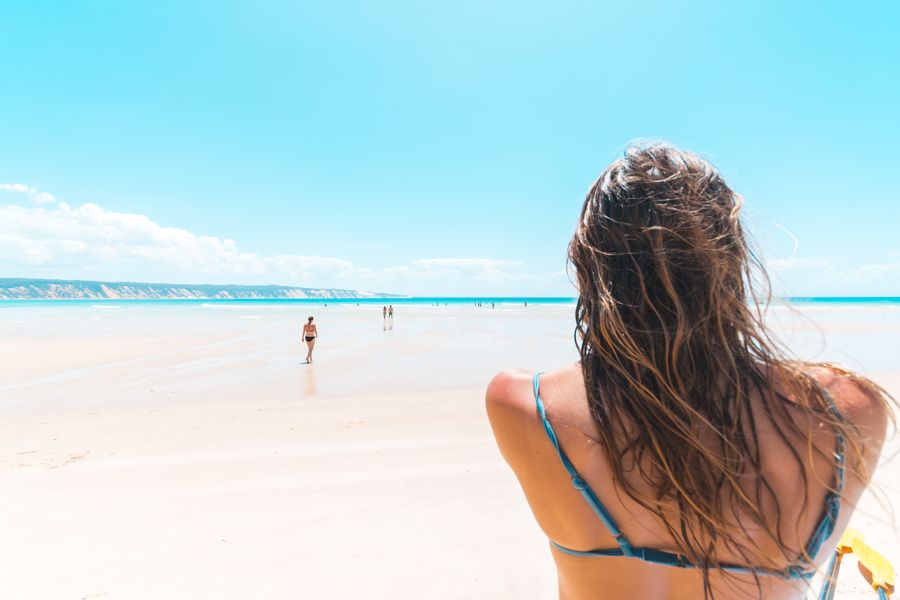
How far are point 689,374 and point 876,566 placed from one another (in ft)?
5.44

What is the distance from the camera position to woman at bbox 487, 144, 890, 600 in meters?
1.05

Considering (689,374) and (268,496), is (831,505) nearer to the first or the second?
(689,374)

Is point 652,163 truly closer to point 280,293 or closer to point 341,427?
point 341,427

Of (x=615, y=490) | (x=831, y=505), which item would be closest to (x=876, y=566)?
(x=831, y=505)

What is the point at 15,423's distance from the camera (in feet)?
23.5

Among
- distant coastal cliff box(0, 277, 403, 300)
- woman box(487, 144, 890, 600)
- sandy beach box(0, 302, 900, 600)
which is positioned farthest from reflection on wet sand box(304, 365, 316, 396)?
distant coastal cliff box(0, 277, 403, 300)

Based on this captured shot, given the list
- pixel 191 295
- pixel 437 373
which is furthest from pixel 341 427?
pixel 191 295

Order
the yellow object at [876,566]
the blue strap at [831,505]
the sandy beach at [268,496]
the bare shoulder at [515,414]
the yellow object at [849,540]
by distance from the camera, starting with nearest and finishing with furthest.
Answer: the blue strap at [831,505]
the bare shoulder at [515,414]
the yellow object at [876,566]
the yellow object at [849,540]
the sandy beach at [268,496]

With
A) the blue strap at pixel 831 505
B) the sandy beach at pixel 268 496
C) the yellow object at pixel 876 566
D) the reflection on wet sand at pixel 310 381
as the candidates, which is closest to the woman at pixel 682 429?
the blue strap at pixel 831 505

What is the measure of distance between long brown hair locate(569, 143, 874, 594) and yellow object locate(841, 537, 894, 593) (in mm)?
1216

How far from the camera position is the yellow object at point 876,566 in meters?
1.76

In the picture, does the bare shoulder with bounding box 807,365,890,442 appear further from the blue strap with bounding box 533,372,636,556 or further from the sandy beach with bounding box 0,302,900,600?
the blue strap with bounding box 533,372,636,556

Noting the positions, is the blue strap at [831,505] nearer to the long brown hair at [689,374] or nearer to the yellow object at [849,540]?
the long brown hair at [689,374]

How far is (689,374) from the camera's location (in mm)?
1106
